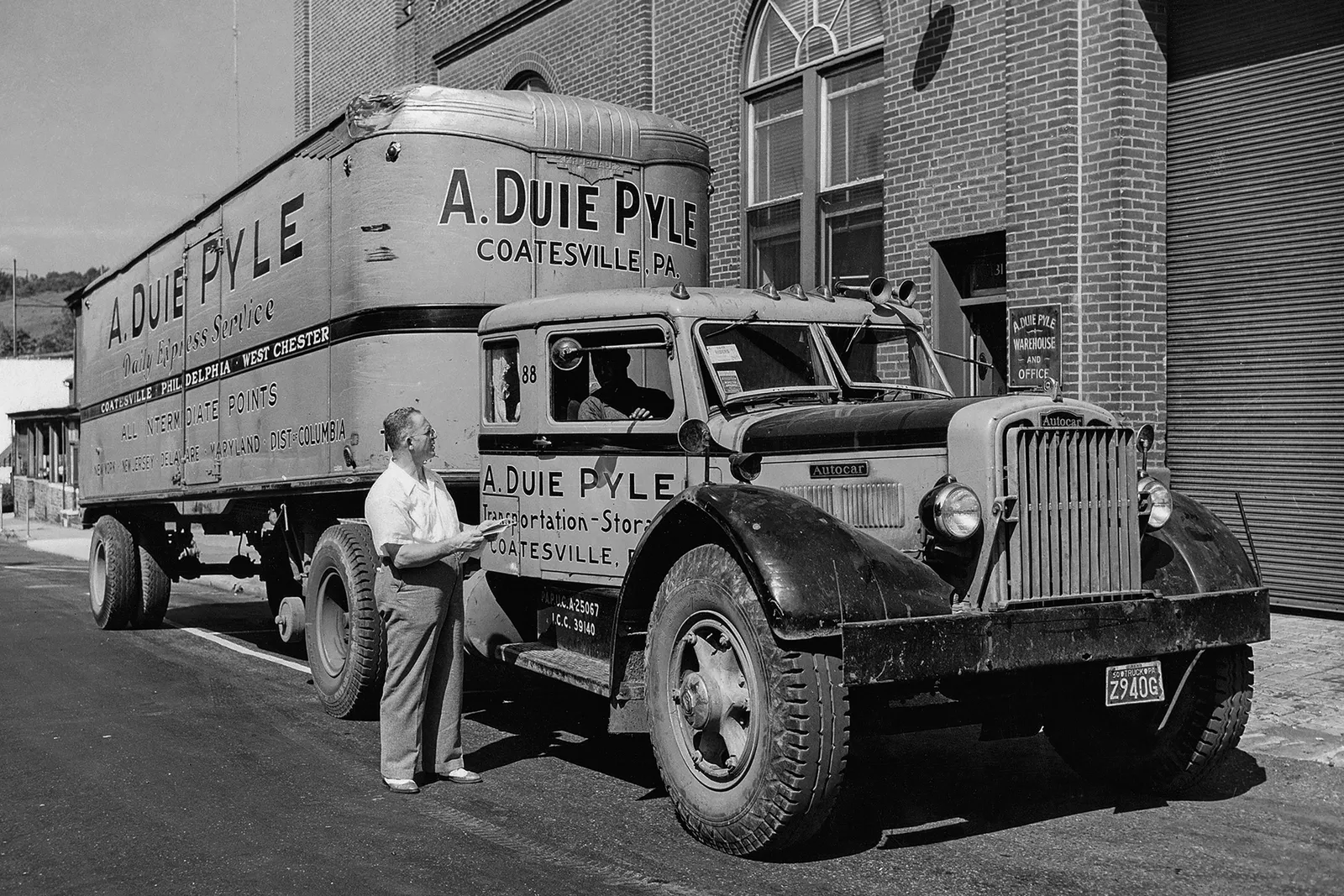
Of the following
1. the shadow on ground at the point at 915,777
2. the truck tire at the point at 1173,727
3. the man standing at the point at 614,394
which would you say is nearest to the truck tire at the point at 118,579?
the shadow on ground at the point at 915,777

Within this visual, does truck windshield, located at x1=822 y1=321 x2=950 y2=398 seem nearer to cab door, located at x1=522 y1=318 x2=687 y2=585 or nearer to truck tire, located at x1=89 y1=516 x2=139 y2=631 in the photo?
cab door, located at x1=522 y1=318 x2=687 y2=585

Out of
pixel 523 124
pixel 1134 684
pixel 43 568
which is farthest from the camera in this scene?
pixel 43 568

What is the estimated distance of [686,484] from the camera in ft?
21.3

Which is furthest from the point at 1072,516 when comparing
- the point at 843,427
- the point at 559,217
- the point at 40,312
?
the point at 40,312

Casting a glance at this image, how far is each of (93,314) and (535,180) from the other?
8.45 m

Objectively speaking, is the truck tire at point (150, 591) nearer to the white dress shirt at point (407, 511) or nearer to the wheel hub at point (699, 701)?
the white dress shirt at point (407, 511)

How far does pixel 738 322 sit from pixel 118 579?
27.8ft

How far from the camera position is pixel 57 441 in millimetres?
48281

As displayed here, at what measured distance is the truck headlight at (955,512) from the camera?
18.0 ft

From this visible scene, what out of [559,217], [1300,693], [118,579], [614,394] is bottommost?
[1300,693]

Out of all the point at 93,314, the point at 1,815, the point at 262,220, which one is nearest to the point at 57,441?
the point at 93,314

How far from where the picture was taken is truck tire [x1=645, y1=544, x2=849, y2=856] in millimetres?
5168

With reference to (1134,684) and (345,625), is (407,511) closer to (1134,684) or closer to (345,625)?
(345,625)

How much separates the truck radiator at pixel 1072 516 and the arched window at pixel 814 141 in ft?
27.7
